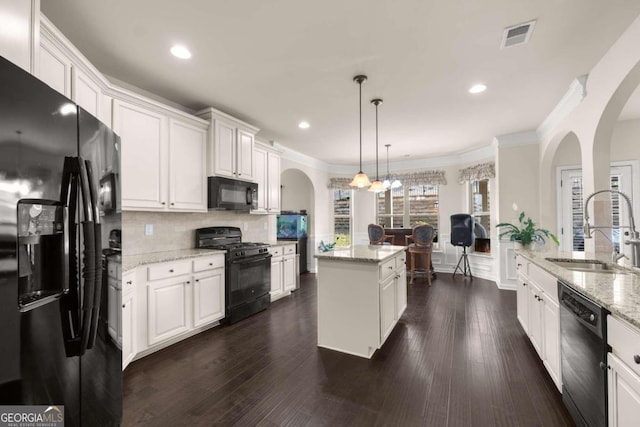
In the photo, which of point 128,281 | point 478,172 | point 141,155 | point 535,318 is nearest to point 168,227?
point 141,155

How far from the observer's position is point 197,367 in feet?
7.64

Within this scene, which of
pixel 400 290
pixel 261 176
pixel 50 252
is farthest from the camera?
pixel 261 176

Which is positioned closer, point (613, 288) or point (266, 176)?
point (613, 288)

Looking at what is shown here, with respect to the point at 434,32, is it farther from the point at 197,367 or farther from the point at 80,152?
the point at 197,367

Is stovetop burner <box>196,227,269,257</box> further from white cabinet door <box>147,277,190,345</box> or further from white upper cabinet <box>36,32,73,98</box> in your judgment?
white upper cabinet <box>36,32,73,98</box>

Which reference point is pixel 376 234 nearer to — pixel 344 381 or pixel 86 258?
pixel 344 381

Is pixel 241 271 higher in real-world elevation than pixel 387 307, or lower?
higher

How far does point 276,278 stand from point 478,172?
4.40 m

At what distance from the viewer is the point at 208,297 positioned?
9.96 ft

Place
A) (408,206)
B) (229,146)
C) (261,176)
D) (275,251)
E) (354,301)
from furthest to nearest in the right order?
(408,206), (261,176), (275,251), (229,146), (354,301)

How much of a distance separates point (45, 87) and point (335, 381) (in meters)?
2.35

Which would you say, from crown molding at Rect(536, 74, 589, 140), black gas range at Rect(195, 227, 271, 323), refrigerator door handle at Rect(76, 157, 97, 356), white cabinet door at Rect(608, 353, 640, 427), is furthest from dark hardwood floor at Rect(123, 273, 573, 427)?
crown molding at Rect(536, 74, 589, 140)

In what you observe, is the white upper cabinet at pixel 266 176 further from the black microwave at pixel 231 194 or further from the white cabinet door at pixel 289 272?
the white cabinet door at pixel 289 272

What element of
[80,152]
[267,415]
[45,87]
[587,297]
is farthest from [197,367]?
[587,297]
